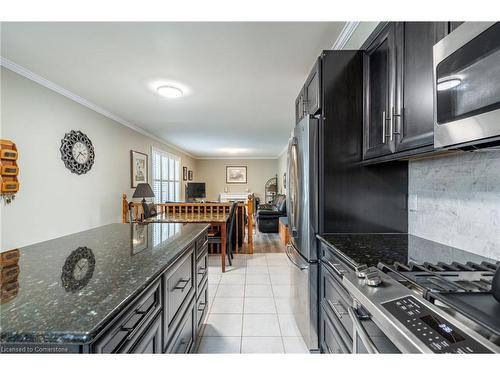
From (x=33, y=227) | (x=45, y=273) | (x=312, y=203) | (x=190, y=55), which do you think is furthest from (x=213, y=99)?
(x=45, y=273)

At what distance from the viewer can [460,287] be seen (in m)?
0.82

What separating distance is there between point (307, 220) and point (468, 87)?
1.17m

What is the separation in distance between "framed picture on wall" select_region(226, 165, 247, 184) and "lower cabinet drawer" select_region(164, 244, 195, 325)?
345 inches

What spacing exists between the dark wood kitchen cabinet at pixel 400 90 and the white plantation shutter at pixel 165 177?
5.53 metres

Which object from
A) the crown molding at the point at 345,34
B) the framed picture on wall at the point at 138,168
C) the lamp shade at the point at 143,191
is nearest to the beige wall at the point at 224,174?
the framed picture on wall at the point at 138,168

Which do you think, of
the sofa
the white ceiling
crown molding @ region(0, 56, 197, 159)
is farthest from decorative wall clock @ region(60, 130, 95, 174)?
the sofa

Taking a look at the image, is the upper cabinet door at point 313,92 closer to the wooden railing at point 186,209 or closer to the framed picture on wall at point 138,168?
the wooden railing at point 186,209

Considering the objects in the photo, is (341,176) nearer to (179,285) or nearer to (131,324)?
(179,285)

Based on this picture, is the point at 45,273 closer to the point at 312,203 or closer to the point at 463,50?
the point at 312,203

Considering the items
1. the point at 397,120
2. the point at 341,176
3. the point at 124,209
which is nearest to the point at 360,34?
the point at 397,120

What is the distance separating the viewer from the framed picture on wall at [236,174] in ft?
34.3

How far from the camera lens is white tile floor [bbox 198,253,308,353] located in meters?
1.94

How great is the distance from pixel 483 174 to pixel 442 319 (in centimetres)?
93

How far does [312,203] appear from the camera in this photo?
69.7 inches
